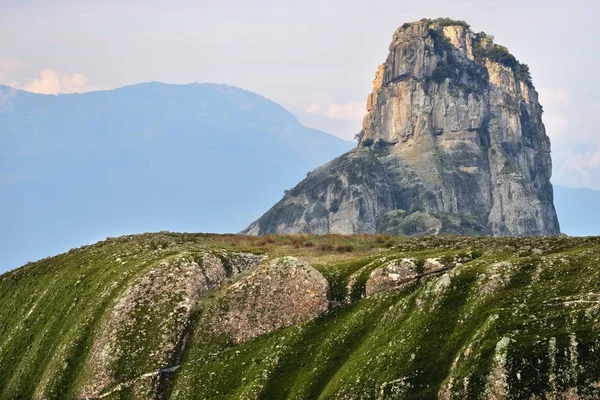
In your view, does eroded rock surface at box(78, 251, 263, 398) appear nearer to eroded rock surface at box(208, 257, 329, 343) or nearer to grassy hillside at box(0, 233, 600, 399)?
grassy hillside at box(0, 233, 600, 399)

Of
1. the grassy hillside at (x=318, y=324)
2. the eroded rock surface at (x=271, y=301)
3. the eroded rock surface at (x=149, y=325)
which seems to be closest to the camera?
the grassy hillside at (x=318, y=324)

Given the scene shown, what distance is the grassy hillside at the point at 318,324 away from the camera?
4012 cm

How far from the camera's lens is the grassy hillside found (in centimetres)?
4012

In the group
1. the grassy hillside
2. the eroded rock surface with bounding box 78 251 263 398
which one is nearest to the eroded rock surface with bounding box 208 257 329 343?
the grassy hillside

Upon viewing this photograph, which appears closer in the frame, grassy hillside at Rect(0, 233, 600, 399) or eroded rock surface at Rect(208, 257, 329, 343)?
grassy hillside at Rect(0, 233, 600, 399)

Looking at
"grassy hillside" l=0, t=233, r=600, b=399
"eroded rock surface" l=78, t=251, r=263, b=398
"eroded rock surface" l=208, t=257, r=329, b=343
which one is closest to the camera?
"grassy hillside" l=0, t=233, r=600, b=399

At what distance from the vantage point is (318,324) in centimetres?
5247

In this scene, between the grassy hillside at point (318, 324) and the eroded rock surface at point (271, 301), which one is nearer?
the grassy hillside at point (318, 324)

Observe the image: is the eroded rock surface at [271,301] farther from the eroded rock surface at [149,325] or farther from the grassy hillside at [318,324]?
the eroded rock surface at [149,325]

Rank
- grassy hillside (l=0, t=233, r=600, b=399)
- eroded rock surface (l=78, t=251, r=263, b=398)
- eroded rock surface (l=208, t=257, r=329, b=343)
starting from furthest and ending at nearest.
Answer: eroded rock surface (l=208, t=257, r=329, b=343), eroded rock surface (l=78, t=251, r=263, b=398), grassy hillside (l=0, t=233, r=600, b=399)

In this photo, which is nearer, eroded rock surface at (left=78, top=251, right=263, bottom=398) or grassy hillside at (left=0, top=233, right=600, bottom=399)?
grassy hillside at (left=0, top=233, right=600, bottom=399)

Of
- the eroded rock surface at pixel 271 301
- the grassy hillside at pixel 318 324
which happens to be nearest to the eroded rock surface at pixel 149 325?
the grassy hillside at pixel 318 324

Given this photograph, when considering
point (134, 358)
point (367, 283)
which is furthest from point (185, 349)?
point (367, 283)

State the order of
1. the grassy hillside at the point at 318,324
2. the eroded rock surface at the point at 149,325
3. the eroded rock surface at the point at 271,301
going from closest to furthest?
the grassy hillside at the point at 318,324 → the eroded rock surface at the point at 149,325 → the eroded rock surface at the point at 271,301
